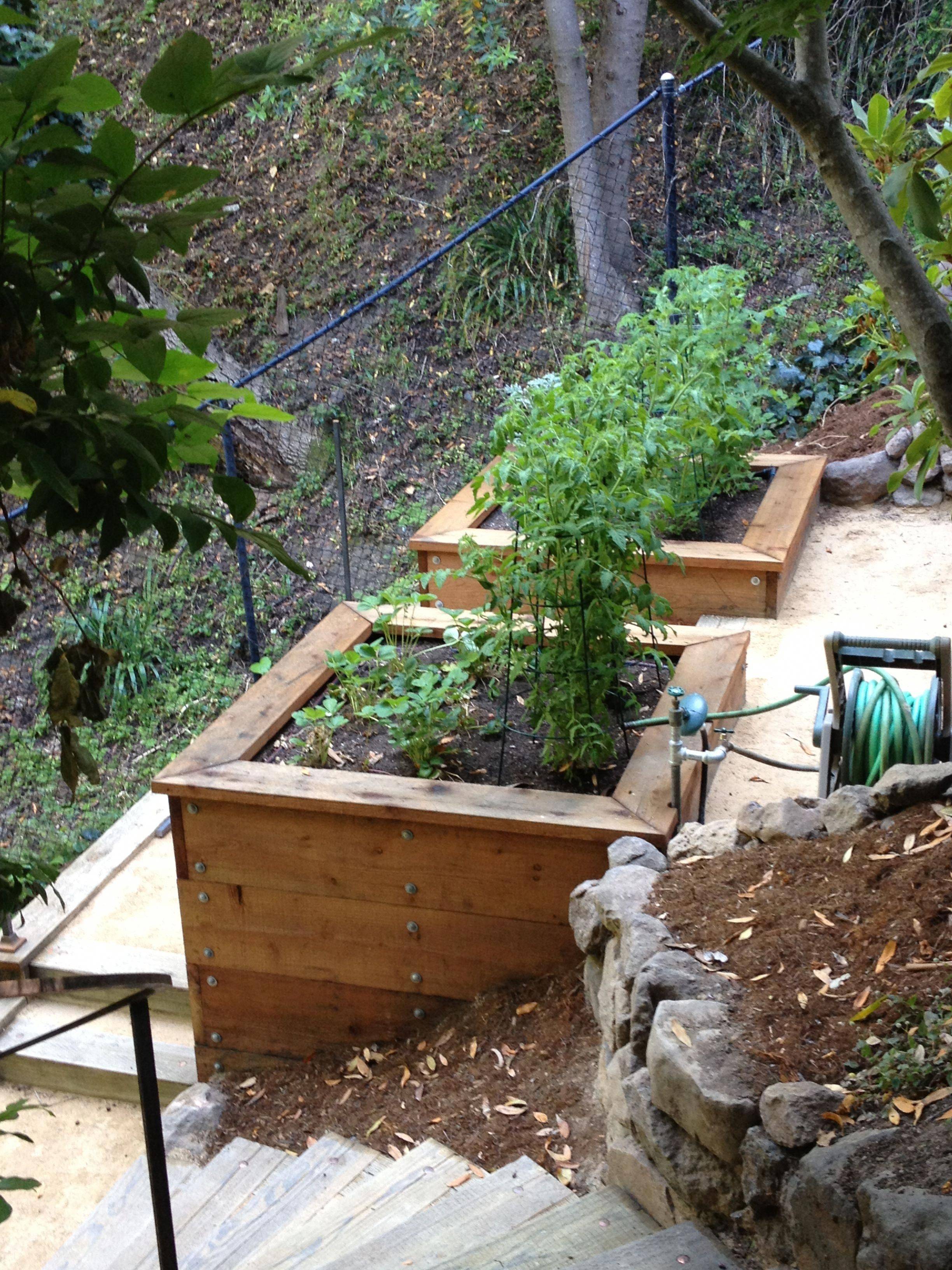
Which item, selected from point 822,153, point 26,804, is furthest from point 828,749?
point 26,804

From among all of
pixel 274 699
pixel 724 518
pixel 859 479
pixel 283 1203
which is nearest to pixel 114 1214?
pixel 283 1203

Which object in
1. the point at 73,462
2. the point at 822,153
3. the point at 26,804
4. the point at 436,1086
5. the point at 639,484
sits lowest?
the point at 26,804

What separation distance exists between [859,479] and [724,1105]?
4543 mm

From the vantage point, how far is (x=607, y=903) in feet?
8.17

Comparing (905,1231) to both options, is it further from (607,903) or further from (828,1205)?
(607,903)

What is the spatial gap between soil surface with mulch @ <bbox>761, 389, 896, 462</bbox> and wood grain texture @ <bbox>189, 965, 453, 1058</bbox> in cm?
387

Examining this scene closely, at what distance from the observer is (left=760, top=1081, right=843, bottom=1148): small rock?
1690mm

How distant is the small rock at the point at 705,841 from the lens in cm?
269

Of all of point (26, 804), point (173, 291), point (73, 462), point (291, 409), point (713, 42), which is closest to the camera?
point (73, 462)

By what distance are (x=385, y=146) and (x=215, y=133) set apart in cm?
194

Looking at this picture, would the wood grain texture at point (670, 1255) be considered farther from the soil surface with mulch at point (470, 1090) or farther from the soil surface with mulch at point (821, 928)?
the soil surface with mulch at point (470, 1090)

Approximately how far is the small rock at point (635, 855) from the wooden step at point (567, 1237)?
733 mm

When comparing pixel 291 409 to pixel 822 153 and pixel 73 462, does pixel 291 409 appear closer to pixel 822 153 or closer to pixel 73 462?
pixel 822 153

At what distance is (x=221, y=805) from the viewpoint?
3.15 metres
